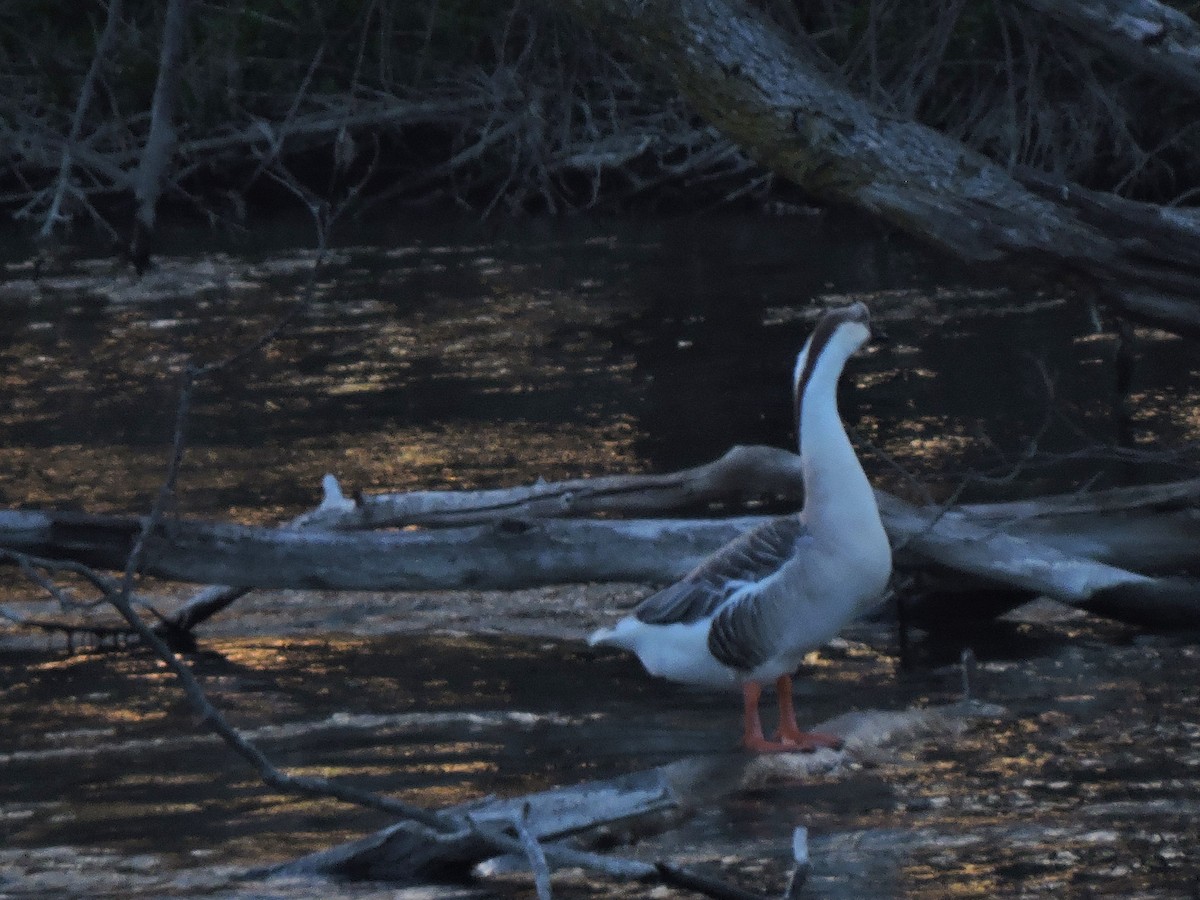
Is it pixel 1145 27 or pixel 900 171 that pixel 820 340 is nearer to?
pixel 900 171

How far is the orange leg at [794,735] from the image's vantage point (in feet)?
20.2

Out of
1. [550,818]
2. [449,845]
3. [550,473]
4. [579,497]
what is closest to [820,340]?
[579,497]

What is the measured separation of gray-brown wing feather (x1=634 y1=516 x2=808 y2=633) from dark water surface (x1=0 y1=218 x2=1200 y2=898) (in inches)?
19.2

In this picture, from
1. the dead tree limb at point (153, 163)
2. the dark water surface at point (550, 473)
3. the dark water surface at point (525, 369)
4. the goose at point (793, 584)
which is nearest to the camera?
the dark water surface at point (550, 473)

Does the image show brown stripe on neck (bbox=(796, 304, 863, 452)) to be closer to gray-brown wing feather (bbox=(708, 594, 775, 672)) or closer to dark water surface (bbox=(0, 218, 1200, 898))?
gray-brown wing feather (bbox=(708, 594, 775, 672))

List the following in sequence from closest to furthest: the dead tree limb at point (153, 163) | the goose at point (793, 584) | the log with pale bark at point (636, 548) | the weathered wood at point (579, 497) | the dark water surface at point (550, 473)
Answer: the dark water surface at point (550, 473), the goose at point (793, 584), the dead tree limb at point (153, 163), the log with pale bark at point (636, 548), the weathered wood at point (579, 497)

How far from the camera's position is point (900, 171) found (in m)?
7.20

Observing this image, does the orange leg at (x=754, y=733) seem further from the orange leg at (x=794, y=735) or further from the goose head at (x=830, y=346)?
the goose head at (x=830, y=346)

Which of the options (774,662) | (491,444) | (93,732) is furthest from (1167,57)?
(491,444)

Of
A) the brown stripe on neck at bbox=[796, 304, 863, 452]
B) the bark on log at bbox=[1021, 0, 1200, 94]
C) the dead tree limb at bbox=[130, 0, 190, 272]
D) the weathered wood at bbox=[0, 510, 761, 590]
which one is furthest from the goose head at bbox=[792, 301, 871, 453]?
the dead tree limb at bbox=[130, 0, 190, 272]

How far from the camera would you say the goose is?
20.0 ft

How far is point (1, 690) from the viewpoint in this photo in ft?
24.8

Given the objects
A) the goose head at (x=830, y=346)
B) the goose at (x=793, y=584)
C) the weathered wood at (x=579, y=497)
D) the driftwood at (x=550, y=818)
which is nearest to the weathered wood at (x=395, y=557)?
the weathered wood at (x=579, y=497)

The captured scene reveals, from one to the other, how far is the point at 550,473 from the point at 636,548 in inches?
153
